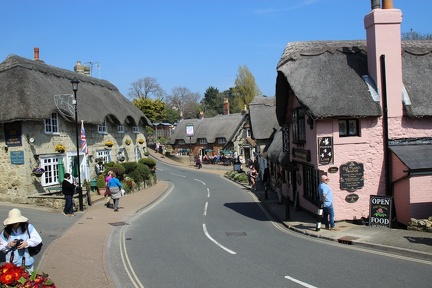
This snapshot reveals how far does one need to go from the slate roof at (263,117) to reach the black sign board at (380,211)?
1133 inches

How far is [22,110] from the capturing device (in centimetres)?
1969

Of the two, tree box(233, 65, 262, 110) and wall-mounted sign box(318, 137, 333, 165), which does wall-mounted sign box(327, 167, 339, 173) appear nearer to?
wall-mounted sign box(318, 137, 333, 165)

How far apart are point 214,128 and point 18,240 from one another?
56335 millimetres

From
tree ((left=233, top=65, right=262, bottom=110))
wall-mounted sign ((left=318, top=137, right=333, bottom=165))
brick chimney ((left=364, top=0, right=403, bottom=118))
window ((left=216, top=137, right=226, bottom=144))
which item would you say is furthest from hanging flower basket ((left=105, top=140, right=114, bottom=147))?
tree ((left=233, top=65, right=262, bottom=110))

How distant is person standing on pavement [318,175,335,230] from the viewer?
13.2m

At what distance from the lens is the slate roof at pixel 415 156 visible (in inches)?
523

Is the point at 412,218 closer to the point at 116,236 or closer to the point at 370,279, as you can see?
the point at 370,279

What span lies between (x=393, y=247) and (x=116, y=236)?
342 inches

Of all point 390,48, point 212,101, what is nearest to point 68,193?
point 390,48

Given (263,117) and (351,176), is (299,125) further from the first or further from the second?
(263,117)

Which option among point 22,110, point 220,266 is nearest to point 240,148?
point 22,110

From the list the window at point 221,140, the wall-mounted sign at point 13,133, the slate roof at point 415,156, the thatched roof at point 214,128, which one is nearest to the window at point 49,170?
the wall-mounted sign at point 13,133

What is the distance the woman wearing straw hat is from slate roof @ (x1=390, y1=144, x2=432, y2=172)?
11.4 metres

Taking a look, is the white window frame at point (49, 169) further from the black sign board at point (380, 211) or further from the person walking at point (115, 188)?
the black sign board at point (380, 211)
